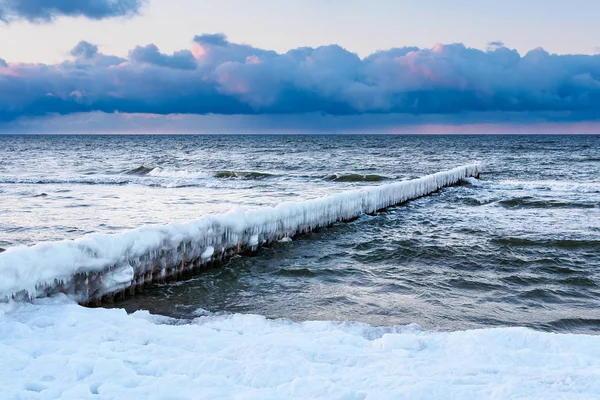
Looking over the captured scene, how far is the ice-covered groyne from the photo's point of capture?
6.31m

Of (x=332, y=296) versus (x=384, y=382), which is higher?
(x=384, y=382)

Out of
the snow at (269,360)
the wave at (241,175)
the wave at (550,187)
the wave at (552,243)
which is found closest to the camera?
the snow at (269,360)

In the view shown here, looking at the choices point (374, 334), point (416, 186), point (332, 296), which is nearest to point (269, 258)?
point (332, 296)

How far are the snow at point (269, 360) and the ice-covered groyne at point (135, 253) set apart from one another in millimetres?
368

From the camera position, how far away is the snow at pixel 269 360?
4.17 metres

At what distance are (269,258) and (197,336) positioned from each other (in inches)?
192

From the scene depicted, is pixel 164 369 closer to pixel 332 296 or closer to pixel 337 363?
pixel 337 363

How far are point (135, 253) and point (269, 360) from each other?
3773 millimetres

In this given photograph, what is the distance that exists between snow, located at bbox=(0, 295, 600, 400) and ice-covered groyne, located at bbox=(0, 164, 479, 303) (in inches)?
14.5

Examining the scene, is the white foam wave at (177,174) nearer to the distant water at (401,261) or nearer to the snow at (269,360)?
the distant water at (401,261)

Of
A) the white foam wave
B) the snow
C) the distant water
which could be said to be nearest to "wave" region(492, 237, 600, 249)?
the distant water

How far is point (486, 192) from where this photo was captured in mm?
24547

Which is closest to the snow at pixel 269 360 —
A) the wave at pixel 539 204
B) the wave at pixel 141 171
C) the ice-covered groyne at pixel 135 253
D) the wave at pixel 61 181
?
the ice-covered groyne at pixel 135 253

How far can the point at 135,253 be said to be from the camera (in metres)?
7.82
